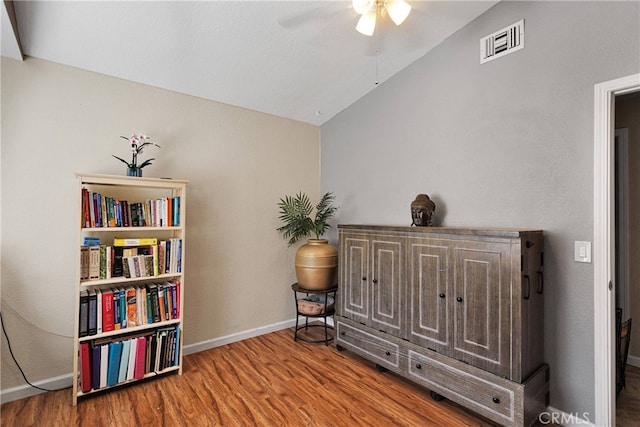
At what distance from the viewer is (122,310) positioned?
2402 mm

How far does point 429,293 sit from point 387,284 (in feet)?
1.28

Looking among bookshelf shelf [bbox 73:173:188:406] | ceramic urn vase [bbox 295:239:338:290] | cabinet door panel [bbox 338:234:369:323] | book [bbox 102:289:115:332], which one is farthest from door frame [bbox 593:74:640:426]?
book [bbox 102:289:115:332]

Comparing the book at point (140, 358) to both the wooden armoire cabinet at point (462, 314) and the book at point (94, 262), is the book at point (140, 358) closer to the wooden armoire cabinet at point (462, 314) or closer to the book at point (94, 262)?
the book at point (94, 262)

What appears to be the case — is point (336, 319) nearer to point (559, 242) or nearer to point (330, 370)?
point (330, 370)

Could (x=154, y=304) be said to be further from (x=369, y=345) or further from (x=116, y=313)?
(x=369, y=345)

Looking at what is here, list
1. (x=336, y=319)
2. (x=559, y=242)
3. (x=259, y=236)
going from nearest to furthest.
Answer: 1. (x=559, y=242)
2. (x=336, y=319)
3. (x=259, y=236)

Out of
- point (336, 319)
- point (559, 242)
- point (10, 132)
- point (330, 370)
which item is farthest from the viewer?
point (336, 319)

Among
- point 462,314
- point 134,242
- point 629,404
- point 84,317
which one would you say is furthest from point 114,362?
point 629,404

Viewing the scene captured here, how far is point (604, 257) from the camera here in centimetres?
187

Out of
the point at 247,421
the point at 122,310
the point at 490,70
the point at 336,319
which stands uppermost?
the point at 490,70

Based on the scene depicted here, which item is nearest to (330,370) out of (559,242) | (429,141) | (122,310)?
(122,310)

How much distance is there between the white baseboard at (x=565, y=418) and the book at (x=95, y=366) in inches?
121

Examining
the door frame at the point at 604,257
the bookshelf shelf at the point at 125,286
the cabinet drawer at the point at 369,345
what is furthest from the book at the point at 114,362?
the door frame at the point at 604,257

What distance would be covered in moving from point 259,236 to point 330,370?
5.22 feet
